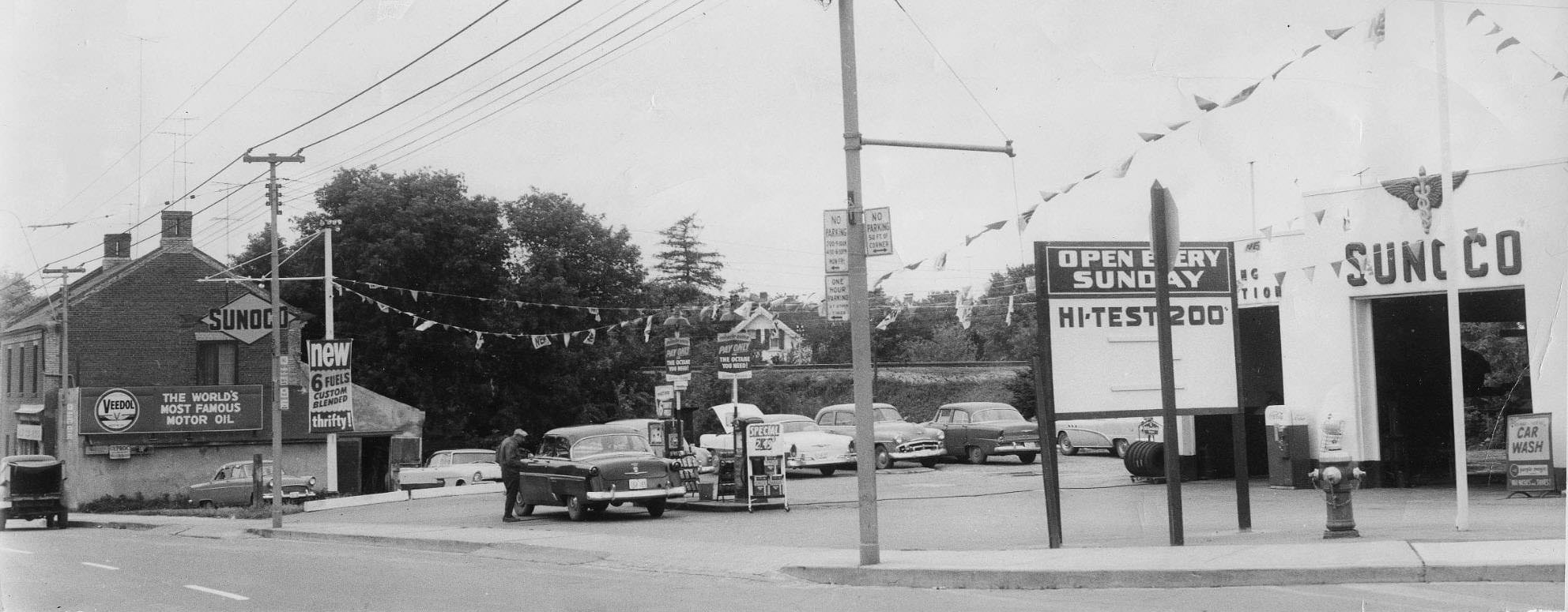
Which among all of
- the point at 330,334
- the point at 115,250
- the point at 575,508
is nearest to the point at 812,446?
the point at 575,508

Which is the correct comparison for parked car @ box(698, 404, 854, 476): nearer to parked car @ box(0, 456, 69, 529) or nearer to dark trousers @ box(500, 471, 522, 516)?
dark trousers @ box(500, 471, 522, 516)

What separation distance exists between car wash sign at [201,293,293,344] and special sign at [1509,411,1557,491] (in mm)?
31370

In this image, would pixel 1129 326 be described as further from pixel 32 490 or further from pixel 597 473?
pixel 32 490

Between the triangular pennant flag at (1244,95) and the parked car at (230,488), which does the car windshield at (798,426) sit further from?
the triangular pennant flag at (1244,95)

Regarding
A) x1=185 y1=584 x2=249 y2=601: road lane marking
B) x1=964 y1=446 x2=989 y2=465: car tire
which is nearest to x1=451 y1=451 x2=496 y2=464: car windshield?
x1=964 y1=446 x2=989 y2=465: car tire

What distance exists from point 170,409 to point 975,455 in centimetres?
2440

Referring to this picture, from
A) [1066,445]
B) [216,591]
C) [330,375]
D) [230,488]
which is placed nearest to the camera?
[216,591]

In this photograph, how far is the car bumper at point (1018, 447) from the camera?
33.0 metres

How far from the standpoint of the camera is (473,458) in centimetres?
4169

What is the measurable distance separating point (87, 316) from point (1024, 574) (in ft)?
120

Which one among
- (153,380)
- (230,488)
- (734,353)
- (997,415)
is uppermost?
(153,380)

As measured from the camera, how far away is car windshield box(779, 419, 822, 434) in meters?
32.6

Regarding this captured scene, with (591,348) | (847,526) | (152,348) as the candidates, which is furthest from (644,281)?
(847,526)

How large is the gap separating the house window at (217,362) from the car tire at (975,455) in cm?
2376
